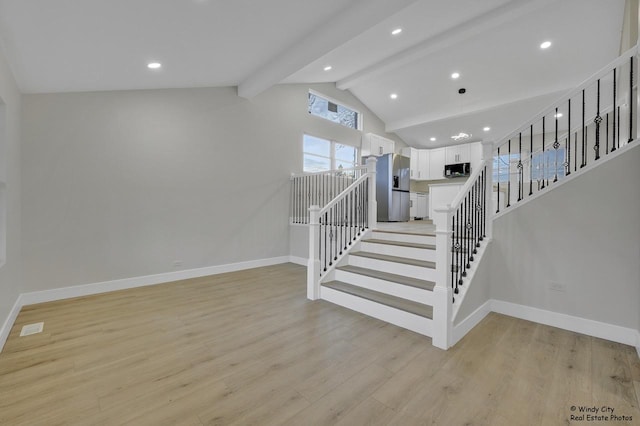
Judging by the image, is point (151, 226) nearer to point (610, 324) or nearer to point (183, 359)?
point (183, 359)

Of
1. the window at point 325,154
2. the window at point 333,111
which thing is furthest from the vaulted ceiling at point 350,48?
the window at point 325,154

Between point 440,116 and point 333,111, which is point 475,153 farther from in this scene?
point 333,111

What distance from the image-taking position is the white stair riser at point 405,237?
11.9 ft

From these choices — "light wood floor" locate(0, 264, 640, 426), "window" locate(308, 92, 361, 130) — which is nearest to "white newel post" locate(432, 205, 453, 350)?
"light wood floor" locate(0, 264, 640, 426)

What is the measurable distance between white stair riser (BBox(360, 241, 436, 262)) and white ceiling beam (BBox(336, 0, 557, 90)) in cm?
398

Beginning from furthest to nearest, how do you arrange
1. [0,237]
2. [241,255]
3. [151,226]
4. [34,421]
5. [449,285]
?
[241,255], [151,226], [0,237], [449,285], [34,421]

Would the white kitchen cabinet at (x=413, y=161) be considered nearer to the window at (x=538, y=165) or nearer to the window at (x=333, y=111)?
the window at (x=333, y=111)

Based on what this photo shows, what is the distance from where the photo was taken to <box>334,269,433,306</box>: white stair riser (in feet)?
9.45

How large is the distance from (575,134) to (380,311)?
10.4 ft

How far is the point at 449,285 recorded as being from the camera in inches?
95.3

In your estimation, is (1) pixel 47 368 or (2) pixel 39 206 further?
(2) pixel 39 206

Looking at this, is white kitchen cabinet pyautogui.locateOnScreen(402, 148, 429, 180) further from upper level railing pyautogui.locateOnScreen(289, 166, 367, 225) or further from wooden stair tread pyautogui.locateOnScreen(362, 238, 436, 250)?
wooden stair tread pyautogui.locateOnScreen(362, 238, 436, 250)

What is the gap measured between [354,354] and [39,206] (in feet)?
13.3

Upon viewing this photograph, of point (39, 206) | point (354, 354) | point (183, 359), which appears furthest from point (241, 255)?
point (354, 354)
